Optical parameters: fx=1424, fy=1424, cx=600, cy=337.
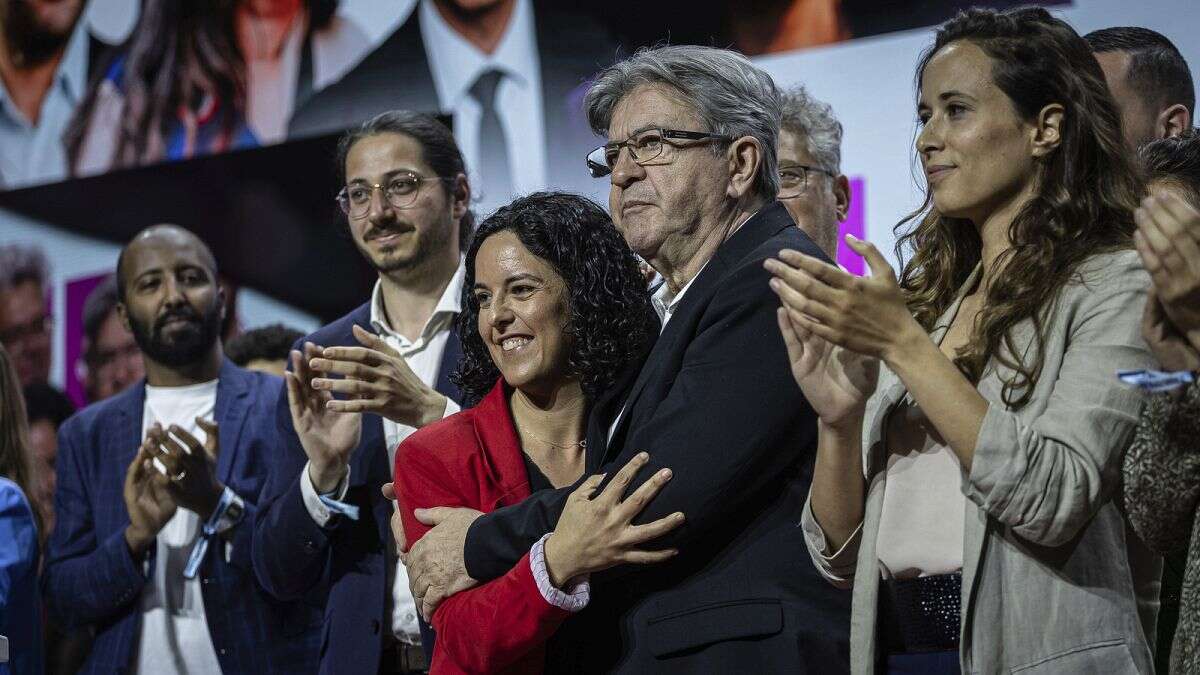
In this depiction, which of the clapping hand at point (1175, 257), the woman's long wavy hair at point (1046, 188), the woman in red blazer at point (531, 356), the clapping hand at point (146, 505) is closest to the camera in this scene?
the clapping hand at point (1175, 257)

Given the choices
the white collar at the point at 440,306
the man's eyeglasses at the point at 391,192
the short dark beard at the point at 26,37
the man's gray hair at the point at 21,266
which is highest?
the short dark beard at the point at 26,37

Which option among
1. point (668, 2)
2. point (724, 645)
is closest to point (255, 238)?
point (668, 2)

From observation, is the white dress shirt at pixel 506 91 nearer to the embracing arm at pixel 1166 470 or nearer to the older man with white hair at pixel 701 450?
the older man with white hair at pixel 701 450

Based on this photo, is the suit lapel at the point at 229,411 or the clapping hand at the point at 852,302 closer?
the clapping hand at the point at 852,302

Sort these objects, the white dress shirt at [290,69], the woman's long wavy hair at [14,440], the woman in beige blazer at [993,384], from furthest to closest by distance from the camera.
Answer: the white dress shirt at [290,69], the woman's long wavy hair at [14,440], the woman in beige blazer at [993,384]

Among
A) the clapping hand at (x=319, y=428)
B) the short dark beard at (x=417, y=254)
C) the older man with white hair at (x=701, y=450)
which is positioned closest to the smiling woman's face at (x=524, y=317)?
the older man with white hair at (x=701, y=450)

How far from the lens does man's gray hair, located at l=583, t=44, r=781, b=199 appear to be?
8.54 feet

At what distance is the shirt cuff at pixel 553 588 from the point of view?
2.22 metres

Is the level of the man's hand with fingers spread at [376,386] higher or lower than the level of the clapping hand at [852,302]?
higher

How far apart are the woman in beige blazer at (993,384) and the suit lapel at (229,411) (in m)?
2.38

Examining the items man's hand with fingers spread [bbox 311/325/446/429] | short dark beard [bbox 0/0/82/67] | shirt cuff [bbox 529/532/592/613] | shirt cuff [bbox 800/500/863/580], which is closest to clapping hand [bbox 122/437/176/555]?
man's hand with fingers spread [bbox 311/325/446/429]

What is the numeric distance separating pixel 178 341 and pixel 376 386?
1537mm

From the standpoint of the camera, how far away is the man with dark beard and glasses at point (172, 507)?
3.88 m

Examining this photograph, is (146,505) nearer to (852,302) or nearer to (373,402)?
(373,402)
